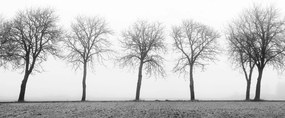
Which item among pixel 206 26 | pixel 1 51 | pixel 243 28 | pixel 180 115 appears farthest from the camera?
pixel 206 26

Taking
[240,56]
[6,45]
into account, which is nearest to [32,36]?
[6,45]

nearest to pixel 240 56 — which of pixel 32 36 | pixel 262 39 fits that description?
pixel 262 39

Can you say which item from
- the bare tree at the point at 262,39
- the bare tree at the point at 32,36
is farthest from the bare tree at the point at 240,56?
the bare tree at the point at 32,36

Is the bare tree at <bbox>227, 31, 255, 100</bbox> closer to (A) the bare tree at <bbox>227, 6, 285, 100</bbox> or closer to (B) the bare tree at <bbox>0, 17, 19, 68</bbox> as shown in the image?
(A) the bare tree at <bbox>227, 6, 285, 100</bbox>

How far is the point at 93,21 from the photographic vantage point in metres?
32.5

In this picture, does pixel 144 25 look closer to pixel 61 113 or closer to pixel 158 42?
pixel 158 42

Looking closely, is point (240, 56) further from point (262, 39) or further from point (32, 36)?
point (32, 36)

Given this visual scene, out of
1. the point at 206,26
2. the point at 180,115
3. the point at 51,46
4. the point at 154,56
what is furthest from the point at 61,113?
the point at 206,26

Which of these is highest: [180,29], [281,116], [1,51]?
[180,29]

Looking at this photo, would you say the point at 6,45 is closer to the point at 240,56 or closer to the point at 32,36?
the point at 32,36

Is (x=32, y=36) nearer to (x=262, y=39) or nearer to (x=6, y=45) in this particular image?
A: (x=6, y=45)

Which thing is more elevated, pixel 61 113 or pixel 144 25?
pixel 144 25

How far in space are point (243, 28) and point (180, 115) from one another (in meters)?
Answer: 21.4

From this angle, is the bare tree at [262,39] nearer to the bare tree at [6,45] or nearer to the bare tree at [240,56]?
the bare tree at [240,56]
